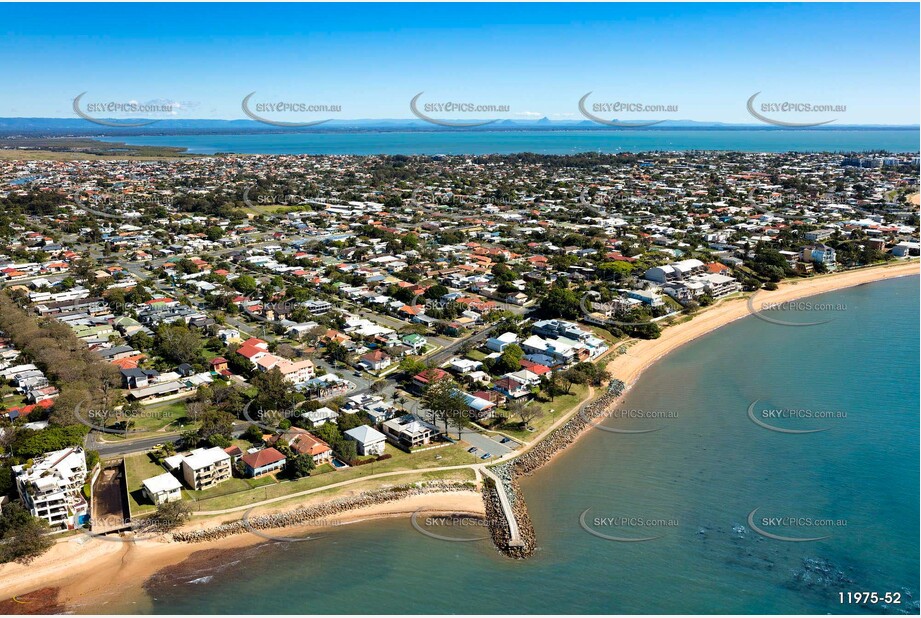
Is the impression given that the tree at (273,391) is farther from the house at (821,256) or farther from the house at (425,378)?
the house at (821,256)

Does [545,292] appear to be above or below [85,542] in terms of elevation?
above

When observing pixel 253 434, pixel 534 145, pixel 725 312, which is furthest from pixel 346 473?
pixel 534 145

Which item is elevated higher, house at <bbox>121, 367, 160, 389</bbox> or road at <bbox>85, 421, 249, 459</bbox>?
house at <bbox>121, 367, 160, 389</bbox>

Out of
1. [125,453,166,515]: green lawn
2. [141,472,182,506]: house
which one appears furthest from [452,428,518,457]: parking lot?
[125,453,166,515]: green lawn

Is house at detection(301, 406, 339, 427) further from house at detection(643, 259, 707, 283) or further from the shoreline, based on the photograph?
house at detection(643, 259, 707, 283)

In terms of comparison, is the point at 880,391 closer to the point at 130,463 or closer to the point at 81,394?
the point at 130,463

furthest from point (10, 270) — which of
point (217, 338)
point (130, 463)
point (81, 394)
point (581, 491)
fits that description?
point (581, 491)

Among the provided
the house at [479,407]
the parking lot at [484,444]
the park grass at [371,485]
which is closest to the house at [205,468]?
the park grass at [371,485]
